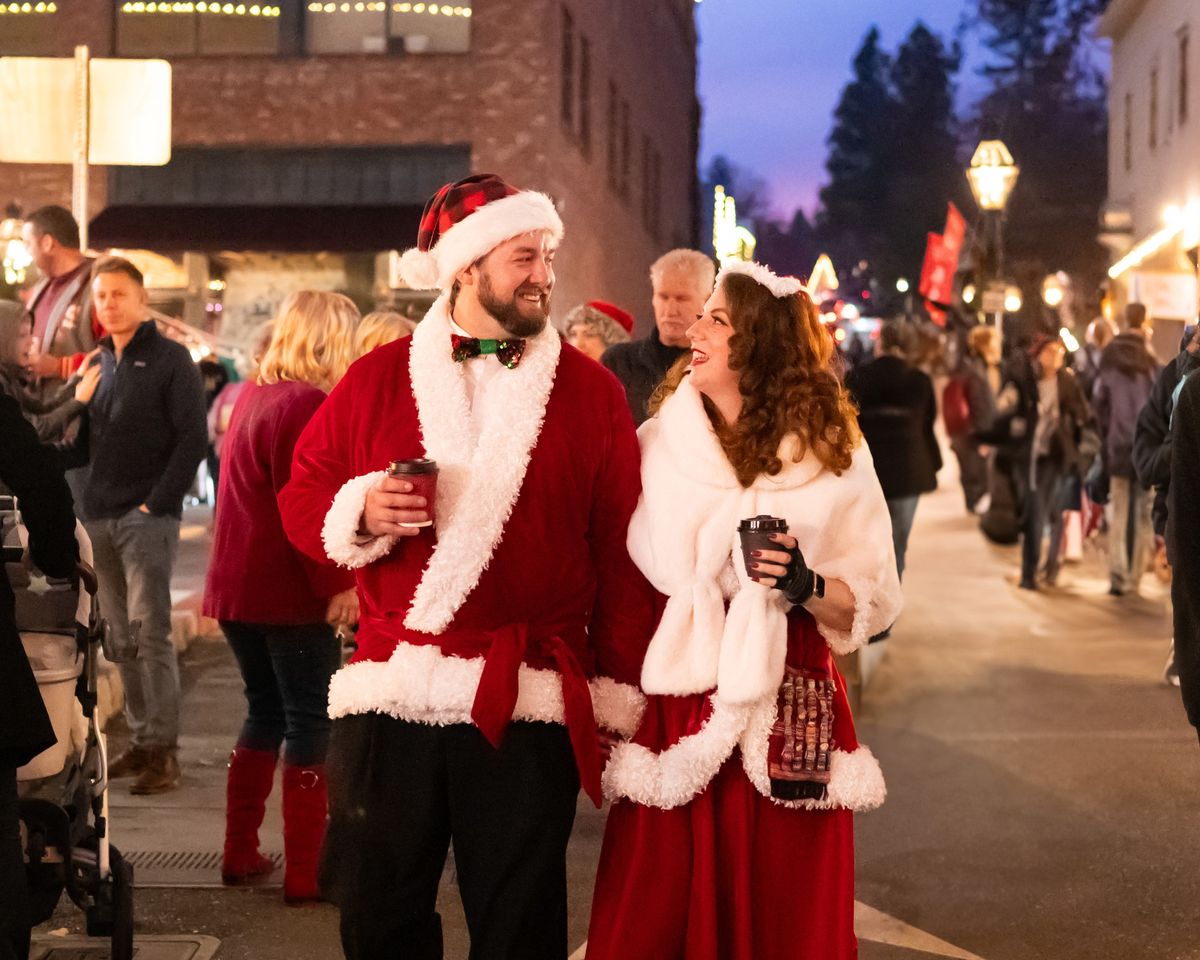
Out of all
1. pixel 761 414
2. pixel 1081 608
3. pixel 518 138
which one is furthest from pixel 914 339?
pixel 518 138

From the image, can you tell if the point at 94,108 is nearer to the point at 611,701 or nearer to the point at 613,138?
the point at 611,701

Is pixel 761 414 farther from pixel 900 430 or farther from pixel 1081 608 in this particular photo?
pixel 1081 608

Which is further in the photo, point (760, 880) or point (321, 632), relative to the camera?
point (321, 632)

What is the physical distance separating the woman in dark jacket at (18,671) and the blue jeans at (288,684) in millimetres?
1710

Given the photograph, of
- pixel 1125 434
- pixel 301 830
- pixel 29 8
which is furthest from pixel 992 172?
pixel 301 830

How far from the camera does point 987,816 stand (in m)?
7.55

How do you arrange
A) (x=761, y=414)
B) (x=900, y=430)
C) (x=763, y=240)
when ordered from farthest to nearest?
(x=763, y=240) < (x=900, y=430) < (x=761, y=414)

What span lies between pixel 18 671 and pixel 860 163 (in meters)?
97.7

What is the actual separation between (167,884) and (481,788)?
2778 millimetres

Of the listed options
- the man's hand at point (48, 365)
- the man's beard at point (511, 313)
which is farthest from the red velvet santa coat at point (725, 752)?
the man's hand at point (48, 365)

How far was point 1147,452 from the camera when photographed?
8836 mm

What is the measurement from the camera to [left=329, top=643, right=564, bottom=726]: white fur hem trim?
156 inches

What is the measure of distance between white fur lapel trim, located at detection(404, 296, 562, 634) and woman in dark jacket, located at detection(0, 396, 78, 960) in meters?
0.94

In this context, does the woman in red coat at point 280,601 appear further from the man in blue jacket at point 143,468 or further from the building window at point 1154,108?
the building window at point 1154,108
